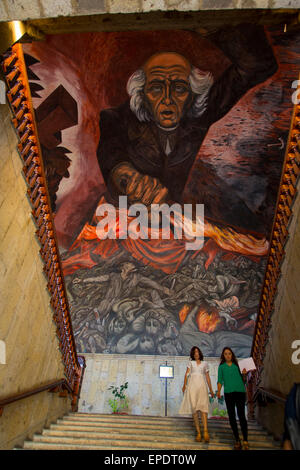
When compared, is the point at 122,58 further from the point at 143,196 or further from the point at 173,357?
the point at 173,357

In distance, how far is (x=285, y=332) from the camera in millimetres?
4652

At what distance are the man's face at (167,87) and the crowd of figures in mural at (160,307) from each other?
6036 mm

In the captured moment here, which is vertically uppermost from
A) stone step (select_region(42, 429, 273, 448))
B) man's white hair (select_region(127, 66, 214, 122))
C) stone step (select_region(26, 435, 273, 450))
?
man's white hair (select_region(127, 66, 214, 122))

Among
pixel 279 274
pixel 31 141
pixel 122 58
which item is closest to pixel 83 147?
pixel 122 58

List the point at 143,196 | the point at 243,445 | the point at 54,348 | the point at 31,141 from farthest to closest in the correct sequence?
1. the point at 143,196
2. the point at 54,348
3. the point at 31,141
4. the point at 243,445

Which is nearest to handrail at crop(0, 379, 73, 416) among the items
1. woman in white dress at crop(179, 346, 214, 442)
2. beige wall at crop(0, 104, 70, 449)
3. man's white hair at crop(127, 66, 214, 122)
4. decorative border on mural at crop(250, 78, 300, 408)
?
beige wall at crop(0, 104, 70, 449)

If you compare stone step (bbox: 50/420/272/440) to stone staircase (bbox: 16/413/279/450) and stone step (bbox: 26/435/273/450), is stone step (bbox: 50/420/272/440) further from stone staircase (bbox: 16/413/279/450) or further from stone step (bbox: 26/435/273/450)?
stone step (bbox: 26/435/273/450)

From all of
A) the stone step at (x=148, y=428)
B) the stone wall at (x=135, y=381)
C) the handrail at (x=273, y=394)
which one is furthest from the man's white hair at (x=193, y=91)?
the stone wall at (x=135, y=381)

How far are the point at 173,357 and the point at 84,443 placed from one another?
1077 centimetres

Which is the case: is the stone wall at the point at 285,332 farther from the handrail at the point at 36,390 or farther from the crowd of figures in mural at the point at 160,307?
the crowd of figures in mural at the point at 160,307

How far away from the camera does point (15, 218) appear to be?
410 cm

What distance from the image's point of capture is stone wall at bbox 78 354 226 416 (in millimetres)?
13719

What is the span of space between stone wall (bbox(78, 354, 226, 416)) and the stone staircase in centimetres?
889

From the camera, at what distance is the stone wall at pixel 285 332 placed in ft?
14.1
